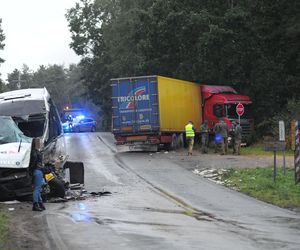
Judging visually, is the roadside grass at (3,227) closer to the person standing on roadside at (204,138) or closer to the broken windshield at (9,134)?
the broken windshield at (9,134)

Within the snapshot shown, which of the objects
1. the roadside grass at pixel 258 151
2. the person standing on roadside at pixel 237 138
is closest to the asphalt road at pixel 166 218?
the person standing on roadside at pixel 237 138

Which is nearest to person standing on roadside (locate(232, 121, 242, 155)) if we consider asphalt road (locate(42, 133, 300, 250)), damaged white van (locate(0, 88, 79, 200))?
asphalt road (locate(42, 133, 300, 250))

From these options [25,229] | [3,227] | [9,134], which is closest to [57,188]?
[9,134]

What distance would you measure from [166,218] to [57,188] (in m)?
4.01

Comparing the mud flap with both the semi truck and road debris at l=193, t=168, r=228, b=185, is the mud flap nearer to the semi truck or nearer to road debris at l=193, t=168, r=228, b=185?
road debris at l=193, t=168, r=228, b=185

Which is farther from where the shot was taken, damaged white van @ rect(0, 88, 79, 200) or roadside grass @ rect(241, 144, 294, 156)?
roadside grass @ rect(241, 144, 294, 156)

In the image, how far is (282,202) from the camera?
15156mm

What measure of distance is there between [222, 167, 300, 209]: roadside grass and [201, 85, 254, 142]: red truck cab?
14215 mm

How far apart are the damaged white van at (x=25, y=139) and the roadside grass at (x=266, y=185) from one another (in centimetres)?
561

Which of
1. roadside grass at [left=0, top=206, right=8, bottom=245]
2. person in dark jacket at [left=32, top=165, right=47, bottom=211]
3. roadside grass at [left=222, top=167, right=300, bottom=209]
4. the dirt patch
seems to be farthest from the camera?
roadside grass at [left=222, top=167, right=300, bottom=209]

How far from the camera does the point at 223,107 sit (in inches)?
1404

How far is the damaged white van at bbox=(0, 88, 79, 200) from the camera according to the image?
13.6 m

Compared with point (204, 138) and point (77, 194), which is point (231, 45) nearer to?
point (204, 138)

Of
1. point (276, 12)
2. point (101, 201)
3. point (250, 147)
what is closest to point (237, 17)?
point (276, 12)
